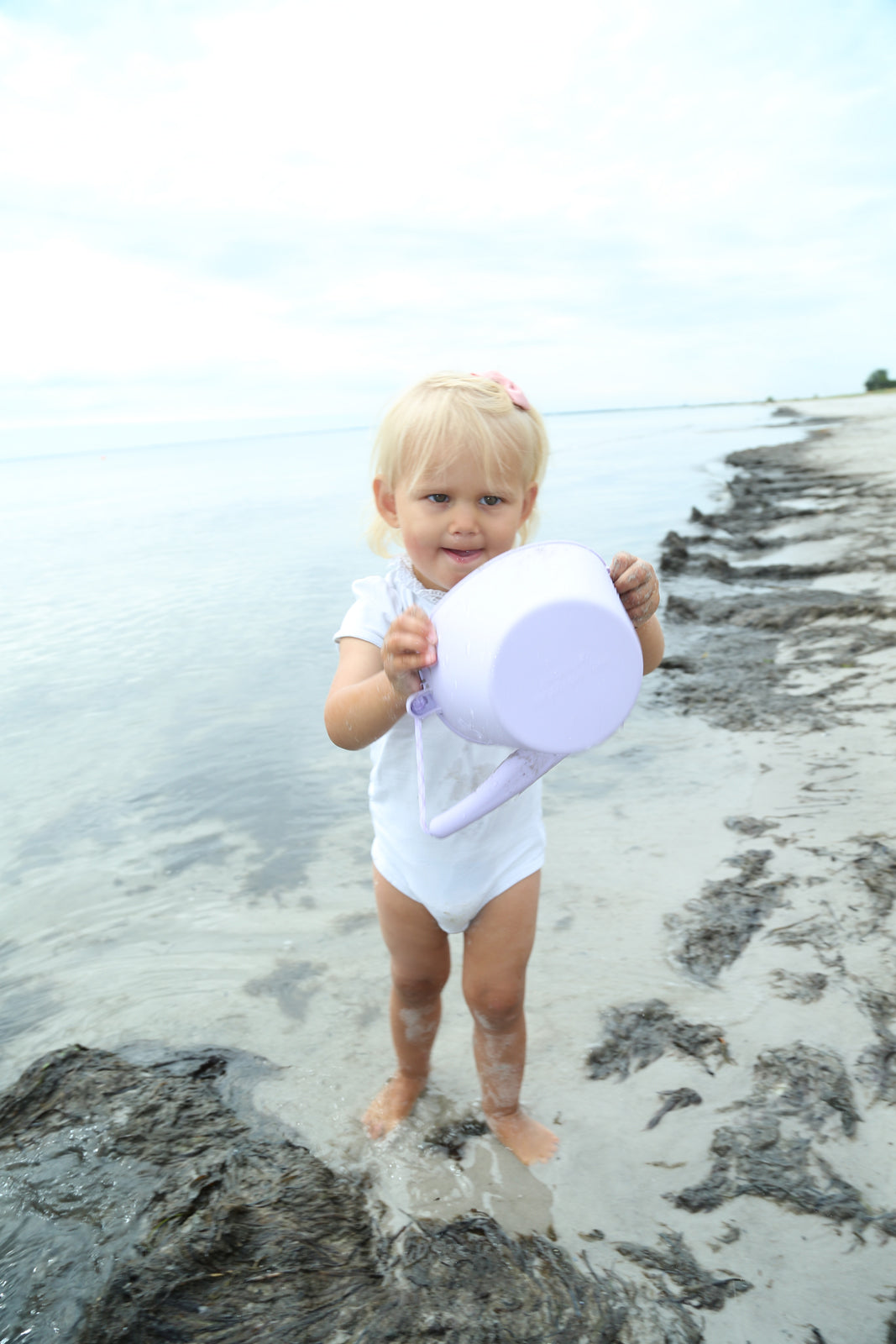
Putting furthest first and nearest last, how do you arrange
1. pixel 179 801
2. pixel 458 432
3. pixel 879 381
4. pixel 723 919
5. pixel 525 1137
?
pixel 879 381
pixel 179 801
pixel 723 919
pixel 525 1137
pixel 458 432

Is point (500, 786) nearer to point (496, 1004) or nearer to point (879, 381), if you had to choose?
point (496, 1004)

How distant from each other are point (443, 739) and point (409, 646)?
15.4 inches

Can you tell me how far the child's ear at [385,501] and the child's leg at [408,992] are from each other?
74cm

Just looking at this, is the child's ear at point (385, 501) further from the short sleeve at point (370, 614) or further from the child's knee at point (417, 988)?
the child's knee at point (417, 988)

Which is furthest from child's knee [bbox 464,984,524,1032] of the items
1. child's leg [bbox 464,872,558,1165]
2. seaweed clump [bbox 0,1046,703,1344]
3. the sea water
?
the sea water

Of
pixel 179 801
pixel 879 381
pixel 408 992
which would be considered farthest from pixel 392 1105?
pixel 879 381

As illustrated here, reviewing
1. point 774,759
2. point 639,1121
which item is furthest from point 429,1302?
point 774,759

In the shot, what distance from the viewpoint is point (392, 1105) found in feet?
6.44

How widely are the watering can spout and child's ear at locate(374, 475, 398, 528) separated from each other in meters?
0.65

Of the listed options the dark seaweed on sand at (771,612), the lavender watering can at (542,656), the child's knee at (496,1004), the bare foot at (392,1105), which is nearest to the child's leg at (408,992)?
the bare foot at (392,1105)

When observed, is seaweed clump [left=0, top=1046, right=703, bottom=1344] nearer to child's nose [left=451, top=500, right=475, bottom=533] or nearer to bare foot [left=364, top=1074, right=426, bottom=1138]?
bare foot [left=364, top=1074, right=426, bottom=1138]

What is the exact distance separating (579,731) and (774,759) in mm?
2458

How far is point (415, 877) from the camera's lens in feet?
5.69

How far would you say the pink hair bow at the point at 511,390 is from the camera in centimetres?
165
